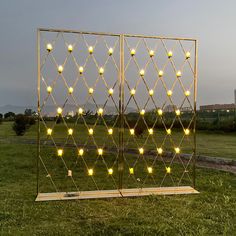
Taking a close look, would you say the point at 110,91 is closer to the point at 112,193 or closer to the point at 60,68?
the point at 60,68

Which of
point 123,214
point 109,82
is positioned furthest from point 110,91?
point 123,214

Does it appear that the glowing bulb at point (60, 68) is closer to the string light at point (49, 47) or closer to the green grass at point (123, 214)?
the string light at point (49, 47)

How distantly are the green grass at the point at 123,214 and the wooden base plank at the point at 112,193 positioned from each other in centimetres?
13

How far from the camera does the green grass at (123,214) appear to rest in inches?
119

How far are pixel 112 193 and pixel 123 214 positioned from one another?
875 mm

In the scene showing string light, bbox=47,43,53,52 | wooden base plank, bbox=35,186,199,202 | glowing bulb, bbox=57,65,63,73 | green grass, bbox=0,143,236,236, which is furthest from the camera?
glowing bulb, bbox=57,65,63,73

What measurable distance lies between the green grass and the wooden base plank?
5.1 inches

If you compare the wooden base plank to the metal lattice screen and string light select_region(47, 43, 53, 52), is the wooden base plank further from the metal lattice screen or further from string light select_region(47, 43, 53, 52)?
string light select_region(47, 43, 53, 52)

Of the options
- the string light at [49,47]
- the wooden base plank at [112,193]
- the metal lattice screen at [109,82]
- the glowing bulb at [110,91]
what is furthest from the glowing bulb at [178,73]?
the string light at [49,47]

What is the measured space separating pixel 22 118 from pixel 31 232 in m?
10.6

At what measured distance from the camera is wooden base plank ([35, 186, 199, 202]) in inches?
163

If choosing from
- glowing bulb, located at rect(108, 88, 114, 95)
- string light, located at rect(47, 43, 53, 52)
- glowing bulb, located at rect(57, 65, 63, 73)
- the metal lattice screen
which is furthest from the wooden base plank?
string light, located at rect(47, 43, 53, 52)

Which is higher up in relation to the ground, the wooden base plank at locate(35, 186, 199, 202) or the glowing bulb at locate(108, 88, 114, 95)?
the glowing bulb at locate(108, 88, 114, 95)

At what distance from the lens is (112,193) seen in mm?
4371
